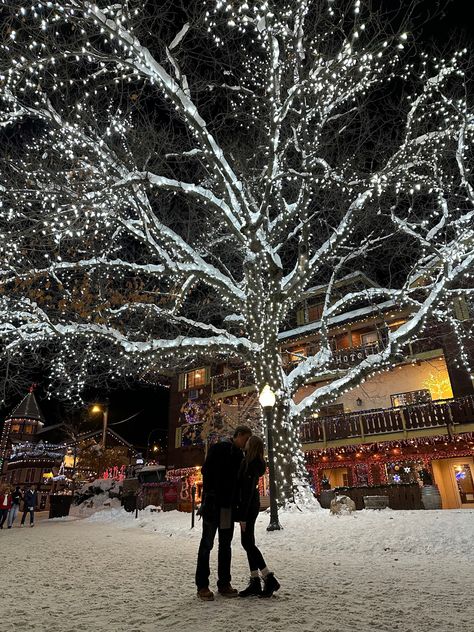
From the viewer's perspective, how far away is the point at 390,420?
68.7ft

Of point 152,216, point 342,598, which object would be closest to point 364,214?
point 152,216

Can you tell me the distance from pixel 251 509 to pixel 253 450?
57 cm

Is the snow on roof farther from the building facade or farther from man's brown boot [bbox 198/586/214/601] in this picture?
man's brown boot [bbox 198/586/214/601]

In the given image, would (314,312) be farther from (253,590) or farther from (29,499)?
(253,590)

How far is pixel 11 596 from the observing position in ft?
13.7

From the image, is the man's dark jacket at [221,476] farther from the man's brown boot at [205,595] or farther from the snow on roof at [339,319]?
the snow on roof at [339,319]

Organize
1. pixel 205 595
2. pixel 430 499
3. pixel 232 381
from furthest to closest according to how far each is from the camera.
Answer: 1. pixel 232 381
2. pixel 430 499
3. pixel 205 595

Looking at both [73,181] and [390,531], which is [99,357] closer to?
[73,181]


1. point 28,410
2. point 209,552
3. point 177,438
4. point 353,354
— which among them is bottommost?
point 209,552

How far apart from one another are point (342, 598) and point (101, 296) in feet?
34.9

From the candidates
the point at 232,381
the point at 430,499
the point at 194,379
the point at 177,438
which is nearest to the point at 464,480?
the point at 430,499

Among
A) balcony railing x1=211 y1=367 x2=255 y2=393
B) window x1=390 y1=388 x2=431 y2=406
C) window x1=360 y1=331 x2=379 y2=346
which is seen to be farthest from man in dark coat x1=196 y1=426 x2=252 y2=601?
balcony railing x1=211 y1=367 x2=255 y2=393

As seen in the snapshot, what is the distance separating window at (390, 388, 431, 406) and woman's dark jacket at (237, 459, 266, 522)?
19.7 meters

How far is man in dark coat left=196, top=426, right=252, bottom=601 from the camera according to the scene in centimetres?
398
